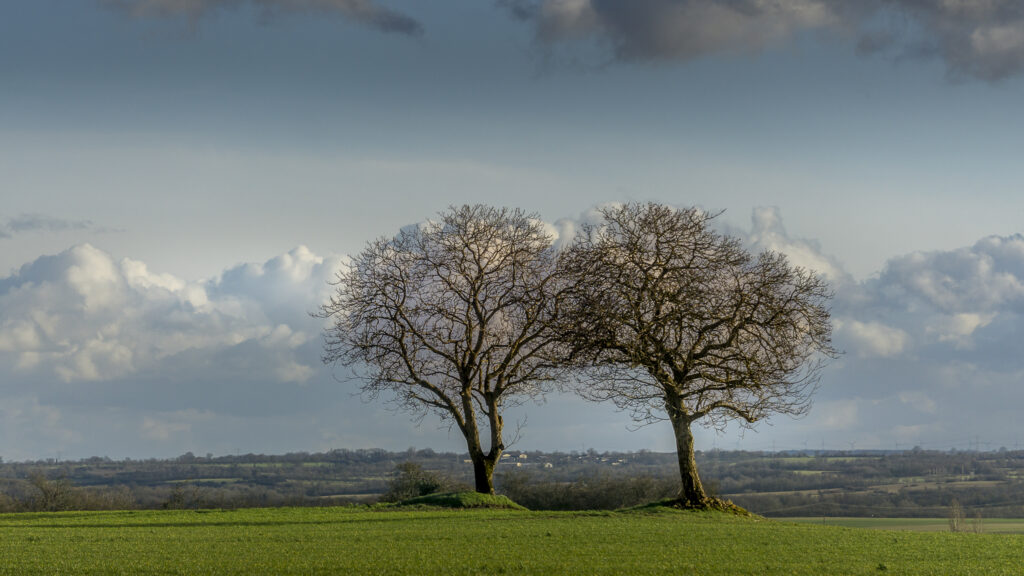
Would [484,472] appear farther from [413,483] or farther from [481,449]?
[413,483]

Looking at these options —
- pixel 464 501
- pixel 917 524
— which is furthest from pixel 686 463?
pixel 917 524

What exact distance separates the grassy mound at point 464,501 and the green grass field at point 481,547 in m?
4.27

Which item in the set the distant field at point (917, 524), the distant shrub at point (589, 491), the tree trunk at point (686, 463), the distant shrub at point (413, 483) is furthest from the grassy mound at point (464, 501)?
the distant field at point (917, 524)

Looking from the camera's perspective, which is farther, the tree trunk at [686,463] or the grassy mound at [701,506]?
the tree trunk at [686,463]

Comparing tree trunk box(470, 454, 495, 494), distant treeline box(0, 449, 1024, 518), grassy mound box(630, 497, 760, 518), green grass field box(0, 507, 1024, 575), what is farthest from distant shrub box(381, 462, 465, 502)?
green grass field box(0, 507, 1024, 575)

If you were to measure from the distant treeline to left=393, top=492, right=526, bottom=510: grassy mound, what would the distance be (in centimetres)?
1630

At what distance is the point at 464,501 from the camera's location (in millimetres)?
41000

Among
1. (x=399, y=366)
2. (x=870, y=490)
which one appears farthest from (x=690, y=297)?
(x=870, y=490)

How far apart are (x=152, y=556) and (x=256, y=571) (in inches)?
193

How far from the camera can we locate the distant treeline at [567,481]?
6512 centimetres

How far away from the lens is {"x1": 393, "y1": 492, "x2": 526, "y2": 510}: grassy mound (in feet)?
134

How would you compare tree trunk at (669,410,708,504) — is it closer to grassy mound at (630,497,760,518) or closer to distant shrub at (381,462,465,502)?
grassy mound at (630,497,760,518)

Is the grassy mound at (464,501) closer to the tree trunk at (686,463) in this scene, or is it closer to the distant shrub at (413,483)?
the tree trunk at (686,463)

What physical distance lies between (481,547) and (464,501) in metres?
17.9
